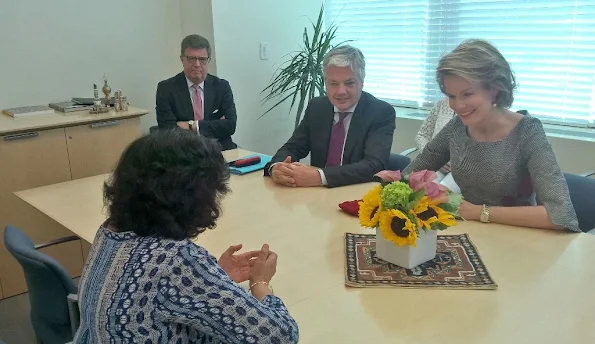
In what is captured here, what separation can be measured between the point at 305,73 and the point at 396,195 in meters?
2.81

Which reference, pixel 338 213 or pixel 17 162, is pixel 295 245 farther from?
pixel 17 162

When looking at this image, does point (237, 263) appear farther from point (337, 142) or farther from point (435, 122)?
point (435, 122)

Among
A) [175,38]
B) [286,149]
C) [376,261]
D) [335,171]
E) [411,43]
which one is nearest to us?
[376,261]

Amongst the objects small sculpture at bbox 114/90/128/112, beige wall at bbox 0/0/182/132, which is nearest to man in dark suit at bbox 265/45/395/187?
small sculpture at bbox 114/90/128/112

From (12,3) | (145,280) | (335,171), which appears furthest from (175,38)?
(145,280)

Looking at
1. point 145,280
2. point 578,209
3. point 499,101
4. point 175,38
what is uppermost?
point 175,38

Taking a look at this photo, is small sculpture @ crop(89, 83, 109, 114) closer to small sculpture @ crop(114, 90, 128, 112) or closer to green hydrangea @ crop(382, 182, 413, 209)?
small sculpture @ crop(114, 90, 128, 112)

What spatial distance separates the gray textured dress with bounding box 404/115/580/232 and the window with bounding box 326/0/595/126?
1195 mm

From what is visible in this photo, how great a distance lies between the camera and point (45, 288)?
1688 mm

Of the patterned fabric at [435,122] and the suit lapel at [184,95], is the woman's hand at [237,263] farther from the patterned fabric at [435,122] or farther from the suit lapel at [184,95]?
the suit lapel at [184,95]

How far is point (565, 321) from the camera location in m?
1.23

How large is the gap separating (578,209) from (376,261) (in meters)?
0.97

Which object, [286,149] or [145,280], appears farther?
[286,149]

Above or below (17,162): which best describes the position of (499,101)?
above
